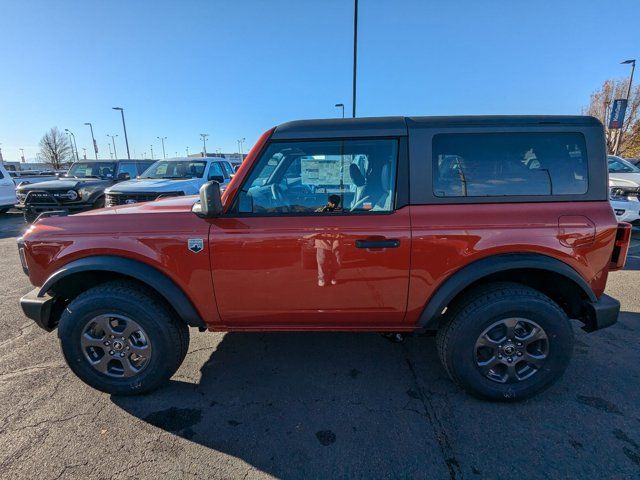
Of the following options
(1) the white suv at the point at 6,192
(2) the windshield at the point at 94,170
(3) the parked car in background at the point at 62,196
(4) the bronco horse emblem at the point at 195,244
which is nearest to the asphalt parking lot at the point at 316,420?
(4) the bronco horse emblem at the point at 195,244

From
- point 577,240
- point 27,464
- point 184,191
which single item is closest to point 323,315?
point 577,240

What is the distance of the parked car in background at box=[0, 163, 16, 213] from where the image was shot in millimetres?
11039

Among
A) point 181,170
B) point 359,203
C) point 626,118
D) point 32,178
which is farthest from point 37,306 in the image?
point 626,118

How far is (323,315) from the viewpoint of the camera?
2.46m

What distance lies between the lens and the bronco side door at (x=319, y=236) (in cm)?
228

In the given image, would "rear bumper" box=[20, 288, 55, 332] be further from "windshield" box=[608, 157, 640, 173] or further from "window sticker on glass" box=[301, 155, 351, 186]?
"windshield" box=[608, 157, 640, 173]

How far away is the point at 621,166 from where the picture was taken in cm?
916

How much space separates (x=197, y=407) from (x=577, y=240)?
2846mm

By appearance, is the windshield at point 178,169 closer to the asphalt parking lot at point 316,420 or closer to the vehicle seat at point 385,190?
the asphalt parking lot at point 316,420

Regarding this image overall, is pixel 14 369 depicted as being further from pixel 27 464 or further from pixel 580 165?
pixel 580 165

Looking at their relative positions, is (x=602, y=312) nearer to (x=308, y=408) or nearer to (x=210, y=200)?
(x=308, y=408)

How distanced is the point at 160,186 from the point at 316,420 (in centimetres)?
626

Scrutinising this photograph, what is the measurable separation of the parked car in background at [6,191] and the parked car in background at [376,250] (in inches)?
463

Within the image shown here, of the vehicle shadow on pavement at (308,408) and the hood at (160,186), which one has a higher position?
the hood at (160,186)
